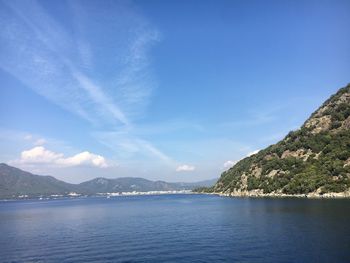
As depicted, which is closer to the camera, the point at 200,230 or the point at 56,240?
the point at 56,240

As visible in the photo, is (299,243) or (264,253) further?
(299,243)

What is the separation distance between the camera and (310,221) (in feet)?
292

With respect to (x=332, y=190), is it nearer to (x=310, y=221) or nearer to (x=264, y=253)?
(x=310, y=221)

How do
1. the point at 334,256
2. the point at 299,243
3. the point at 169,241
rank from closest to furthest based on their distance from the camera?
the point at 334,256 < the point at 299,243 < the point at 169,241

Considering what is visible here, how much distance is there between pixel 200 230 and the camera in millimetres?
89062

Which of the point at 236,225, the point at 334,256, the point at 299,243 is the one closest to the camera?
the point at 334,256

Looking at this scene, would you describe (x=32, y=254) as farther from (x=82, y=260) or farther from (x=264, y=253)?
(x=264, y=253)

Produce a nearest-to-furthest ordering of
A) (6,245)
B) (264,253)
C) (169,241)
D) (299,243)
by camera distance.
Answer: (264,253), (299,243), (169,241), (6,245)

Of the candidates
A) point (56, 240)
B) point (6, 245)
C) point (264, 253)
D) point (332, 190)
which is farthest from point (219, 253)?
point (332, 190)

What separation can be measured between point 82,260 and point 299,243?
130 ft

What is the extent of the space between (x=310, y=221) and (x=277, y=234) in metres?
19.5

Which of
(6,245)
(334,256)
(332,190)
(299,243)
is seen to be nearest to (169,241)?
(299,243)

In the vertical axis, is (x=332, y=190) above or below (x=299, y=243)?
above

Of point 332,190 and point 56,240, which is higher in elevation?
point 332,190
